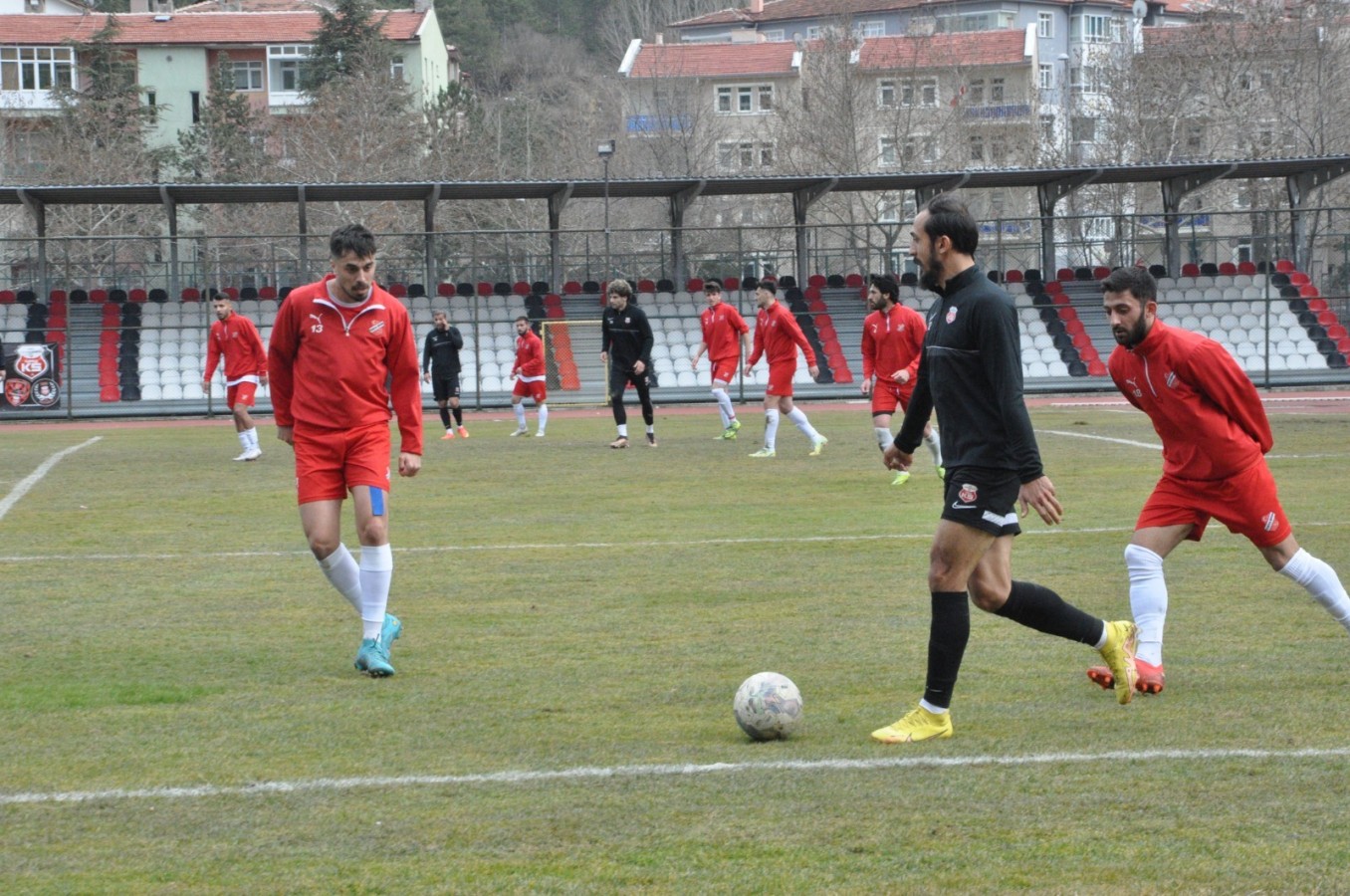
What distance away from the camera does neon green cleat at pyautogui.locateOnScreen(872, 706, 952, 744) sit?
5.67 m

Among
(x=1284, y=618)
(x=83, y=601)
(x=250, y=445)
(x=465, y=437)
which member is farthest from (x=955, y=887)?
(x=465, y=437)

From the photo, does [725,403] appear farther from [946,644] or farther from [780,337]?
[946,644]

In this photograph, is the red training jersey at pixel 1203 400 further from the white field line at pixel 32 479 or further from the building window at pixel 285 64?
the building window at pixel 285 64

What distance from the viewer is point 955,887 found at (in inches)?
164

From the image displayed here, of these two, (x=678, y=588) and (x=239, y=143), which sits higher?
(x=239, y=143)

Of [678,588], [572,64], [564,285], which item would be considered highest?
[572,64]

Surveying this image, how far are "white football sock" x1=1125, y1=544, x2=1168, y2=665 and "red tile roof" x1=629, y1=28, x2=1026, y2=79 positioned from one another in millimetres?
48411

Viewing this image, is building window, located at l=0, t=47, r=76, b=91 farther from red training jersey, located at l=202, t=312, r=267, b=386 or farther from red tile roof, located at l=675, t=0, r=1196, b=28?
red training jersey, located at l=202, t=312, r=267, b=386

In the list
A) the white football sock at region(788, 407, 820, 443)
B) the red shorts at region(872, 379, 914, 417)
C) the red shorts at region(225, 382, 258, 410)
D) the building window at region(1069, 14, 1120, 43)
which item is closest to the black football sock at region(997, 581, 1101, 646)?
the red shorts at region(872, 379, 914, 417)

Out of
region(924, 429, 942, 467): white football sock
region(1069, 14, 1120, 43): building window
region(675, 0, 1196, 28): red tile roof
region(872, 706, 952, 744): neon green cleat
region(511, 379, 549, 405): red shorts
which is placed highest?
region(675, 0, 1196, 28): red tile roof

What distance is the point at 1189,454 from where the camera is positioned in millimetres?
6633

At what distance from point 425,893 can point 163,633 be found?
460 centimetres

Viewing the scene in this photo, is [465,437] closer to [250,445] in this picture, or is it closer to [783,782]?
[250,445]

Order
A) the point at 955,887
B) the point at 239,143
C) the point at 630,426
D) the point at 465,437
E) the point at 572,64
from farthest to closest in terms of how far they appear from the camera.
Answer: the point at 572,64 → the point at 239,143 → the point at 630,426 → the point at 465,437 → the point at 955,887
